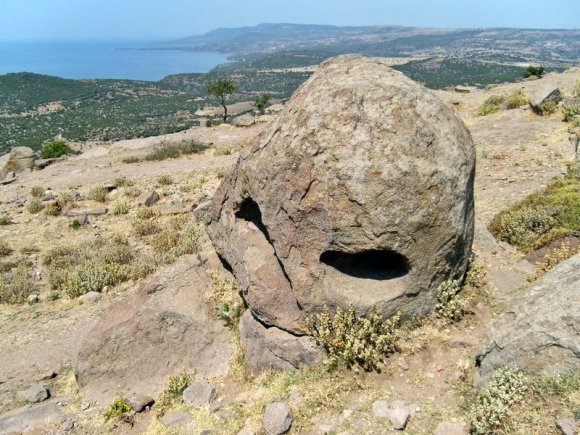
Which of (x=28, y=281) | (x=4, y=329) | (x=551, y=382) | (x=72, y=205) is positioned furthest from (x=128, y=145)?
(x=551, y=382)

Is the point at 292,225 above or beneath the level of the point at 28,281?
above

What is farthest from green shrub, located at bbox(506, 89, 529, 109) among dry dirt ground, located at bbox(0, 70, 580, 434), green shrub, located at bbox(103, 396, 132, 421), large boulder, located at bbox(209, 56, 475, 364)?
green shrub, located at bbox(103, 396, 132, 421)

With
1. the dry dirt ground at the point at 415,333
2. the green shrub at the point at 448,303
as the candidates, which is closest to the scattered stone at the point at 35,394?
the dry dirt ground at the point at 415,333

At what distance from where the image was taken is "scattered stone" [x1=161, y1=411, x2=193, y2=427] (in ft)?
24.2

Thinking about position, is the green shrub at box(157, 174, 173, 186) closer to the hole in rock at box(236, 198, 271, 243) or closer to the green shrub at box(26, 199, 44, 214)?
the green shrub at box(26, 199, 44, 214)

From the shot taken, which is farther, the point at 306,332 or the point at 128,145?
the point at 128,145

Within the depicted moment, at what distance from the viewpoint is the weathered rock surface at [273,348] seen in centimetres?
742

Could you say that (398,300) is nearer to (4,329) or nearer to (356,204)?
(356,204)

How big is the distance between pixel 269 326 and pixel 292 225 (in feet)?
6.63

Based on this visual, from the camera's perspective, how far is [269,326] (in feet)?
26.6

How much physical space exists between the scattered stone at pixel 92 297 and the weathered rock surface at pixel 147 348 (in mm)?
3701

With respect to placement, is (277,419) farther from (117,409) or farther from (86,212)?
(86,212)

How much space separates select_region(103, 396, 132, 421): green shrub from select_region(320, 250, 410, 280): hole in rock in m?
4.26

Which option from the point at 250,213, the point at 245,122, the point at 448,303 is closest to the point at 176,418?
the point at 250,213
